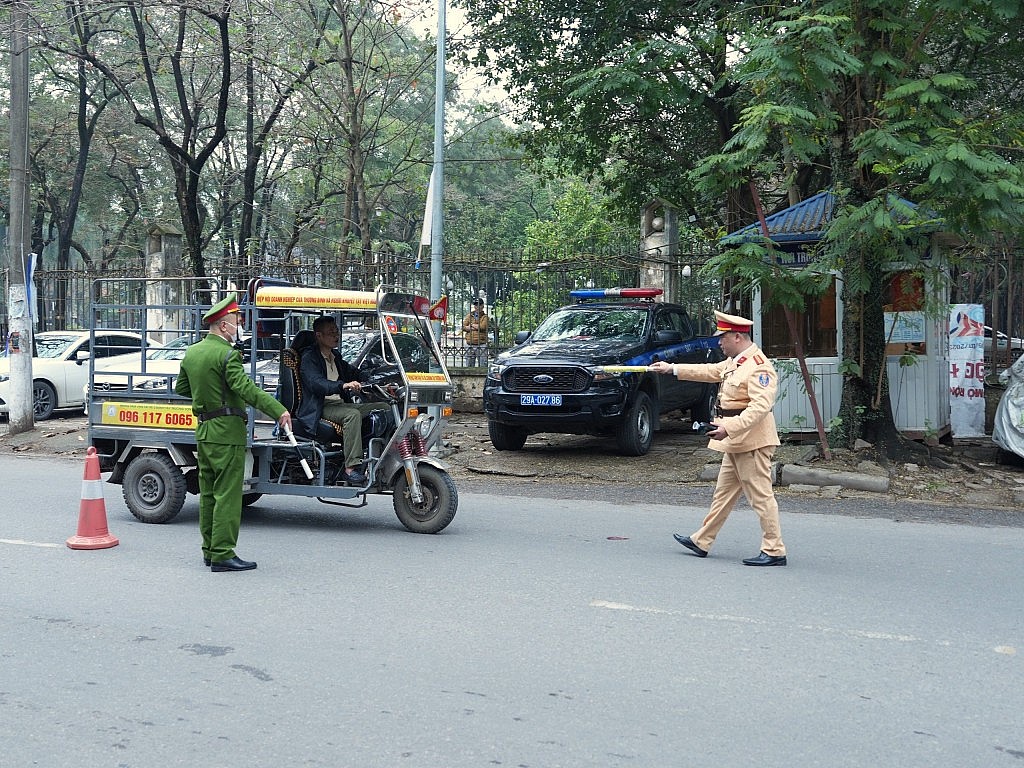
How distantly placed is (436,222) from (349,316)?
628 centimetres

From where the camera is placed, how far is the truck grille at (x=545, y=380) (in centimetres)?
1225

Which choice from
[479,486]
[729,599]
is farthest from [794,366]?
[729,599]

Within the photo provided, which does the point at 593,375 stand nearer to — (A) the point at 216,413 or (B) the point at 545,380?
(B) the point at 545,380

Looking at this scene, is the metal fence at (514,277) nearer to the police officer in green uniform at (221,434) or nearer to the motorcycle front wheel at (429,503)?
the motorcycle front wheel at (429,503)

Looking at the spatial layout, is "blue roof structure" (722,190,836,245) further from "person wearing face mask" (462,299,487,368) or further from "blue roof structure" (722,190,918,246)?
"person wearing face mask" (462,299,487,368)

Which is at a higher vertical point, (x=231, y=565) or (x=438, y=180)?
(x=438, y=180)

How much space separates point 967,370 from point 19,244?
14.0 meters

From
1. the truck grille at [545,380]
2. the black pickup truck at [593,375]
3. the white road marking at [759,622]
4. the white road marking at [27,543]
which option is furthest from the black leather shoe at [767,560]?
the white road marking at [27,543]

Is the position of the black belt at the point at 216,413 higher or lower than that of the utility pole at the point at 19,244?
lower

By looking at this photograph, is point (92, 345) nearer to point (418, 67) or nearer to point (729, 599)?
point (729, 599)

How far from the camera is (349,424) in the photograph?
8.30 metres

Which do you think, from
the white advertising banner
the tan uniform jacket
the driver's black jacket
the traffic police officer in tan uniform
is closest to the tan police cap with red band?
the traffic police officer in tan uniform

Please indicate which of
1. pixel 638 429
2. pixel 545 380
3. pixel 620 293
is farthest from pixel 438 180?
pixel 638 429

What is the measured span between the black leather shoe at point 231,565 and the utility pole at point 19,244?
416 inches
